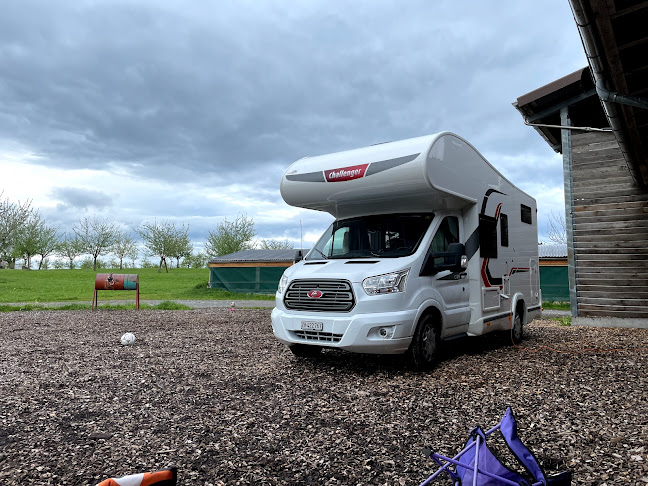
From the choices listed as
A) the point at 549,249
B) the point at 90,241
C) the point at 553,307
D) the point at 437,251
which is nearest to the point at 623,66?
the point at 437,251

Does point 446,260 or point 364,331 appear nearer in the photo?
point 364,331

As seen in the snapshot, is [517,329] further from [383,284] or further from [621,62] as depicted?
[621,62]

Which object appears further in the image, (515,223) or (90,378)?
(515,223)

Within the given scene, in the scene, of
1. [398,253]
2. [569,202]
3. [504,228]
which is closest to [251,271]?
[569,202]

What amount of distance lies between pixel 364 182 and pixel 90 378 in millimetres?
4179

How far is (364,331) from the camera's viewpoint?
5.41 metres

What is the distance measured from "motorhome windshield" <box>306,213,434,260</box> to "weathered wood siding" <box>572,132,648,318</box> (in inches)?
268

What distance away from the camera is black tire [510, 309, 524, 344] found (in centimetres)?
835

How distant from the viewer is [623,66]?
5934 millimetres

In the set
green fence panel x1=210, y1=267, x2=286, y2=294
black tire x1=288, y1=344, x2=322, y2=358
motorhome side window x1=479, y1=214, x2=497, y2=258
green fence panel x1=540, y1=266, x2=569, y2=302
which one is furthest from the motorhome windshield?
green fence panel x1=210, y1=267, x2=286, y2=294

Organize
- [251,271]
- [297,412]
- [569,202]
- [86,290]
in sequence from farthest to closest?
[86,290]
[251,271]
[569,202]
[297,412]

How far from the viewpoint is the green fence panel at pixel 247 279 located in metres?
24.4

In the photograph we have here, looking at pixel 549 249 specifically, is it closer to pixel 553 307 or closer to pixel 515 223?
pixel 553 307

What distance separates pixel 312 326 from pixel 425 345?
4.75ft
